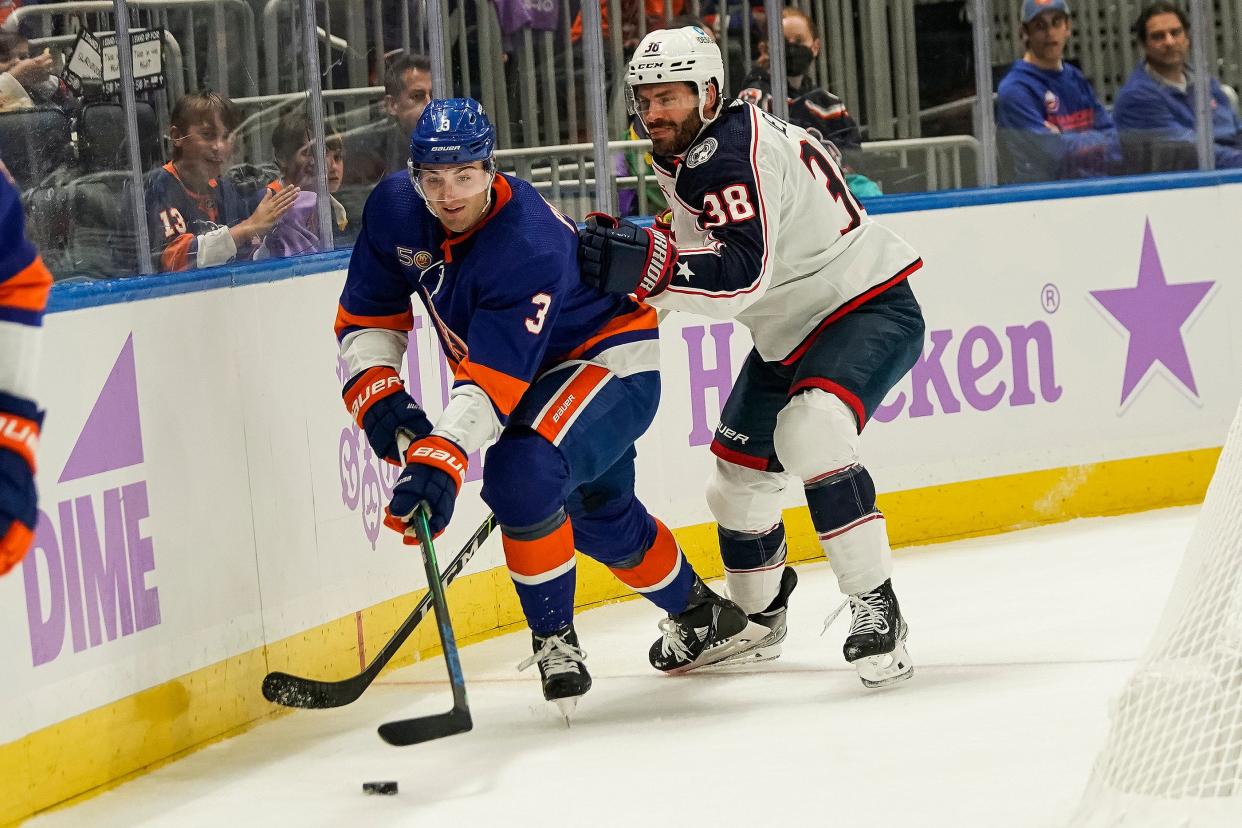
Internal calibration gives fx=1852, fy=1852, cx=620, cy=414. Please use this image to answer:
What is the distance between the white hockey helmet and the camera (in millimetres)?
3475

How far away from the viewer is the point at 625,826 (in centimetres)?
279

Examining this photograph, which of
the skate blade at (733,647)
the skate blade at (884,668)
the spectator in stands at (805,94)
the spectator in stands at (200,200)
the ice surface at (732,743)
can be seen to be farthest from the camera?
the spectator in stands at (805,94)

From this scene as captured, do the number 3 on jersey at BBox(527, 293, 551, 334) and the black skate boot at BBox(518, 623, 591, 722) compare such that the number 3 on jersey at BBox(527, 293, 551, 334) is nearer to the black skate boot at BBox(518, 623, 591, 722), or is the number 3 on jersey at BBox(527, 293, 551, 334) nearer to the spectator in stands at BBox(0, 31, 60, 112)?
the black skate boot at BBox(518, 623, 591, 722)

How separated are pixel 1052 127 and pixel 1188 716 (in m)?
3.41

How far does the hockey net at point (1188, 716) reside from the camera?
238 centimetres

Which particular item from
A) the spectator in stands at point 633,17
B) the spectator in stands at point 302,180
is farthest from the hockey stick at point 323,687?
the spectator in stands at point 633,17

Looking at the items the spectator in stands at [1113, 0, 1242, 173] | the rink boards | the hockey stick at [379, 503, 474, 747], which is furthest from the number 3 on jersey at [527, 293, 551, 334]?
the spectator in stands at [1113, 0, 1242, 173]

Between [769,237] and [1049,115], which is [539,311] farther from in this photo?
[1049,115]

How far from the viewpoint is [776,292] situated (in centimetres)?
370

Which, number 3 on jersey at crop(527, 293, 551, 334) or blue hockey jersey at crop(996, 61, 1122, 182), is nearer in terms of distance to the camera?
number 3 on jersey at crop(527, 293, 551, 334)

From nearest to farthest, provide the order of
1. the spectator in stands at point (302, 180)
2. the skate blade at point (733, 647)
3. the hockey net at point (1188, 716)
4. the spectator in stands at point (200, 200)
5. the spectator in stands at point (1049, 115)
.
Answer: the hockey net at point (1188, 716), the spectator in stands at point (200, 200), the skate blade at point (733, 647), the spectator in stands at point (302, 180), the spectator in stands at point (1049, 115)

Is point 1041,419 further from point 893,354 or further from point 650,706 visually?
point 650,706

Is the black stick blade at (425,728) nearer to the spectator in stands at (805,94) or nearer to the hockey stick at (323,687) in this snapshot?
the hockey stick at (323,687)

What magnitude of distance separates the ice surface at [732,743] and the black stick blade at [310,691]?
0.10 m
